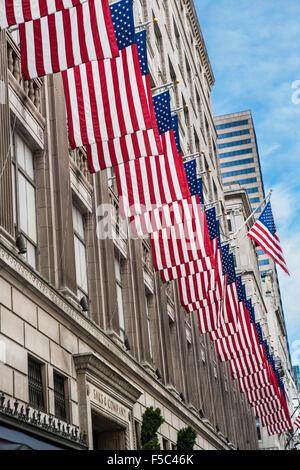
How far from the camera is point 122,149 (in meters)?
20.1

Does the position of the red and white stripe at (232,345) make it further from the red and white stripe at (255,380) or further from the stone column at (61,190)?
the stone column at (61,190)

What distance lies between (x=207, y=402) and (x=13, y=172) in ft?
87.7

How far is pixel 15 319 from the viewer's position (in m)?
16.1

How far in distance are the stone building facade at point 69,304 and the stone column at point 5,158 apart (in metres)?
0.03

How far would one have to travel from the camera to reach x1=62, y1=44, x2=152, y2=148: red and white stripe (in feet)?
58.5

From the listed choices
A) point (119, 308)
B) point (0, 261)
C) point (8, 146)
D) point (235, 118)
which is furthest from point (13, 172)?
point (235, 118)

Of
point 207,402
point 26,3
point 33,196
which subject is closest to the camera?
point 26,3

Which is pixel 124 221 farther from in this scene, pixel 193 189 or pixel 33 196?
pixel 33 196

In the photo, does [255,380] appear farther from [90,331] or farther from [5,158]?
[5,158]

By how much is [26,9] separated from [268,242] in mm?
19723

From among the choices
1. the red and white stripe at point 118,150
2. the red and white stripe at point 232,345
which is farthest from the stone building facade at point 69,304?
the red and white stripe at point 232,345

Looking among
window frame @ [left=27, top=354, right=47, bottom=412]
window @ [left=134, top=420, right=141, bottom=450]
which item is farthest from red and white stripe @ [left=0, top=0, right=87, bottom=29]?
window @ [left=134, top=420, right=141, bottom=450]

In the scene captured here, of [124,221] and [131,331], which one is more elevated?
[124,221]

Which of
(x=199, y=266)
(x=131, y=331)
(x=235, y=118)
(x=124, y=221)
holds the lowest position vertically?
(x=131, y=331)
